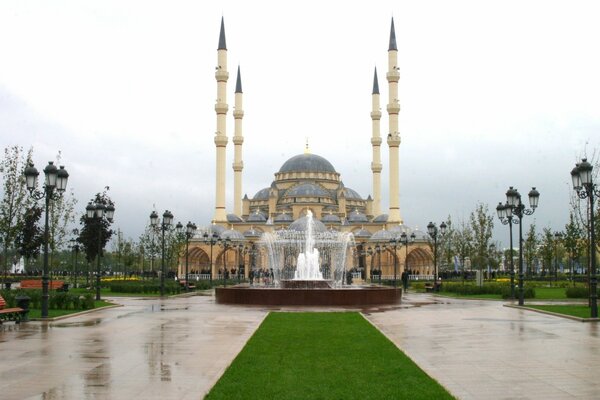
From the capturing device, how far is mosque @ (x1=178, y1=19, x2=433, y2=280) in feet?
260

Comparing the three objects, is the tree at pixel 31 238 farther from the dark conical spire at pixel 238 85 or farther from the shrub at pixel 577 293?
the dark conical spire at pixel 238 85

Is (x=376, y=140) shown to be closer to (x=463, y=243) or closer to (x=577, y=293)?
(x=463, y=243)

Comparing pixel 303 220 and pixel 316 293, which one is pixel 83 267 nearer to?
pixel 303 220

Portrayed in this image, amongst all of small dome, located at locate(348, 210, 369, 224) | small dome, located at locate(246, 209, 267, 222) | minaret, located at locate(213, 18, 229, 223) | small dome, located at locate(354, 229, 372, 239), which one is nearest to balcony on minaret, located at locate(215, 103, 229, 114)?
minaret, located at locate(213, 18, 229, 223)

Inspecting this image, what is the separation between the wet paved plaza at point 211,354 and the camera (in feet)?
27.1

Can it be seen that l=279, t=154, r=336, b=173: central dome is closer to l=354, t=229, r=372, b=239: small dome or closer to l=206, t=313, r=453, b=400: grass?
l=354, t=229, r=372, b=239: small dome

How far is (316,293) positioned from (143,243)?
1665 inches

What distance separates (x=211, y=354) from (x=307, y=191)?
87.9m

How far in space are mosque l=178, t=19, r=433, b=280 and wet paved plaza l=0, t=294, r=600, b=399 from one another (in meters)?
53.0

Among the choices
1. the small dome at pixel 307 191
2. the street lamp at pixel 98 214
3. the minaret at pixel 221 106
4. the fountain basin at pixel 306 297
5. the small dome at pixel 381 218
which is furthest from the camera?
the small dome at pixel 307 191

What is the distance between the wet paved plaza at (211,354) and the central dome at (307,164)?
87.0 metres

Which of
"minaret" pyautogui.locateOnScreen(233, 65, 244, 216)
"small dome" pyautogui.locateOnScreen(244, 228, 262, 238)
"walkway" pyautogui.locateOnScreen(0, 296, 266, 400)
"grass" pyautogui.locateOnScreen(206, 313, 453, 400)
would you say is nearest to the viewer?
"grass" pyautogui.locateOnScreen(206, 313, 453, 400)

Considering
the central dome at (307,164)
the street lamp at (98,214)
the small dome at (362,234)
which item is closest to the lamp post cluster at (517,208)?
the street lamp at (98,214)

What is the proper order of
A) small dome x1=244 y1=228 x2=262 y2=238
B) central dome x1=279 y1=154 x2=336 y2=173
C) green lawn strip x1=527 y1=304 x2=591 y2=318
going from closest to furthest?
green lawn strip x1=527 y1=304 x2=591 y2=318
small dome x1=244 y1=228 x2=262 y2=238
central dome x1=279 y1=154 x2=336 y2=173
